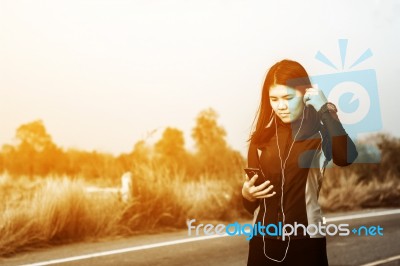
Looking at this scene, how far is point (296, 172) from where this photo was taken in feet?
9.08

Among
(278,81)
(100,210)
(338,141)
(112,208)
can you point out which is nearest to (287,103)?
(278,81)

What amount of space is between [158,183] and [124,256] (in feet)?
10.2

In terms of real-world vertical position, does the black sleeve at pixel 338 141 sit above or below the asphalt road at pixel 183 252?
above

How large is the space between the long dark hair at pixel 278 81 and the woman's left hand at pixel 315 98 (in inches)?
4.9

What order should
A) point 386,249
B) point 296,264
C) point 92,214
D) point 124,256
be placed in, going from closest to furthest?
point 296,264
point 124,256
point 386,249
point 92,214

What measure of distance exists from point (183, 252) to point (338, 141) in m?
4.63

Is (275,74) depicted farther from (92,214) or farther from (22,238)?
(92,214)

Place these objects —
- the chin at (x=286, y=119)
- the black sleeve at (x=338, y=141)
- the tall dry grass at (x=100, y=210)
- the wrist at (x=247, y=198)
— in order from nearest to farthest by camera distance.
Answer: the black sleeve at (x=338, y=141) → the wrist at (x=247, y=198) → the chin at (x=286, y=119) → the tall dry grass at (x=100, y=210)

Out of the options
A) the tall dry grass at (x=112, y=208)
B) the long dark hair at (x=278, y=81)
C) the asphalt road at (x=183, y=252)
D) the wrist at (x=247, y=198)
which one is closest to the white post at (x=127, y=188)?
the tall dry grass at (x=112, y=208)

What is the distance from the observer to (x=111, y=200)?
9461 mm

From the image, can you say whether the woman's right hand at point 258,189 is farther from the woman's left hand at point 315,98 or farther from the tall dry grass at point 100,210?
the tall dry grass at point 100,210

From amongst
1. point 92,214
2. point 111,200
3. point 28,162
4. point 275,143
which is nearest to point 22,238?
point 92,214

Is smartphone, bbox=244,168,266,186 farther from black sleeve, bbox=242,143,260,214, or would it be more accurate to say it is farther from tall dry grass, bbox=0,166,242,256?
tall dry grass, bbox=0,166,242,256

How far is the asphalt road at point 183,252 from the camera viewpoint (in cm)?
658
